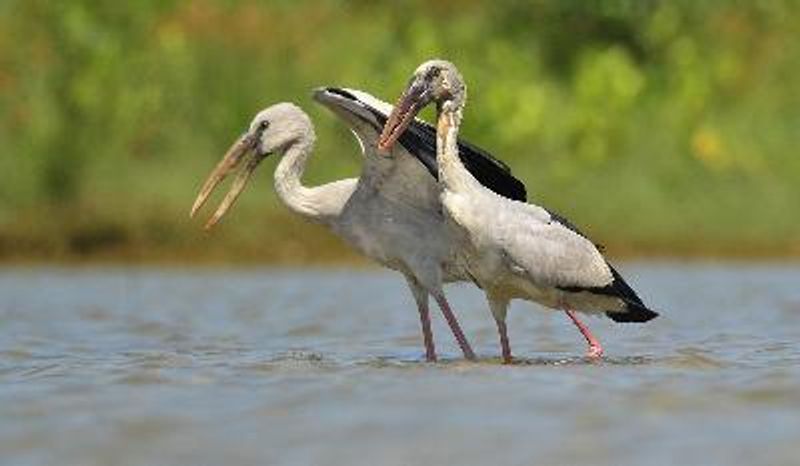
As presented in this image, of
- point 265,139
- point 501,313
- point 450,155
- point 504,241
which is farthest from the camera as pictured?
point 265,139

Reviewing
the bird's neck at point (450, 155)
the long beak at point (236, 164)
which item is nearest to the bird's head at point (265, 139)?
the long beak at point (236, 164)

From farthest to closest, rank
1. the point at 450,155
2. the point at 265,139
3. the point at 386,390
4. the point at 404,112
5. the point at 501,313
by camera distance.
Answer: the point at 265,139
the point at 501,313
the point at 404,112
the point at 450,155
the point at 386,390

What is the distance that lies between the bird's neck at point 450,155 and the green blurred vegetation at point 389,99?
46.9 feet

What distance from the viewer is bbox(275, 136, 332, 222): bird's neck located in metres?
12.7

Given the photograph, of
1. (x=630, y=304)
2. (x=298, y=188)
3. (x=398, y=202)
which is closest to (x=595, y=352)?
(x=630, y=304)

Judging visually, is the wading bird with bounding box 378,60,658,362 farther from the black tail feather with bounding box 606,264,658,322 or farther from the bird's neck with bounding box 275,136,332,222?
the bird's neck with bounding box 275,136,332,222

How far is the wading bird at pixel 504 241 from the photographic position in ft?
37.8

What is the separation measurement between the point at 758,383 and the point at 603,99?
1848cm

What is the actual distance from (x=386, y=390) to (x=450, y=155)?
2.13 meters

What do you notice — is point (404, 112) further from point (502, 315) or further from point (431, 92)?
point (502, 315)

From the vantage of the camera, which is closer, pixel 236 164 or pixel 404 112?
pixel 404 112

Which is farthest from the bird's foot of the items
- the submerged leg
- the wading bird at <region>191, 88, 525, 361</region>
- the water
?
the wading bird at <region>191, 88, 525, 361</region>

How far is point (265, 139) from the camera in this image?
43.3 ft

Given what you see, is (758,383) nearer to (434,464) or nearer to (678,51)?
(434,464)
